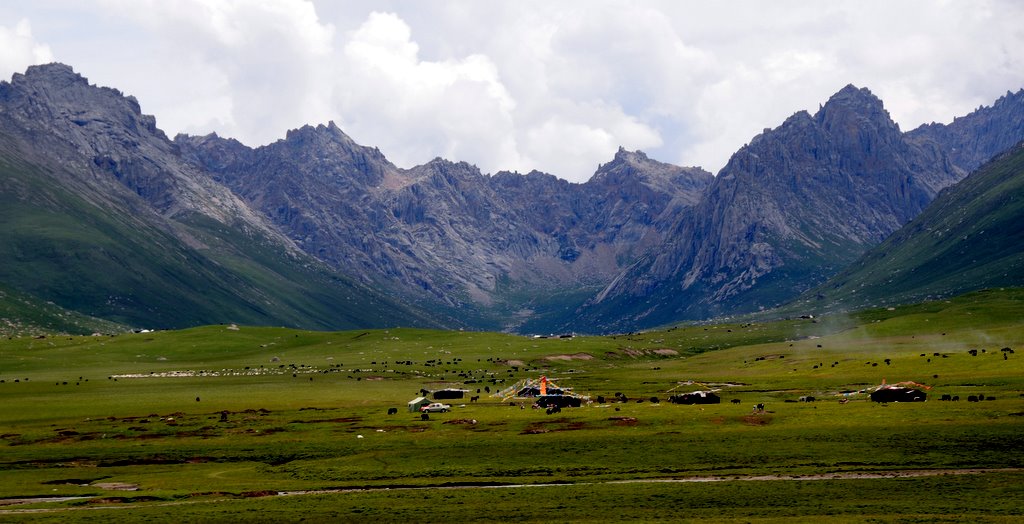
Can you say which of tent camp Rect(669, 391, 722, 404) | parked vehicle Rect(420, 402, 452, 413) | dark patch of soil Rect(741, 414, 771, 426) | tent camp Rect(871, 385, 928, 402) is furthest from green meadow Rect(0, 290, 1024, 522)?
tent camp Rect(669, 391, 722, 404)

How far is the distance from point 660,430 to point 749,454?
12697 millimetres

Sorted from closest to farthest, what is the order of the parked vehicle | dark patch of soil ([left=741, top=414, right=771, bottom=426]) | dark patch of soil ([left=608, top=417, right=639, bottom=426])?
dark patch of soil ([left=741, top=414, right=771, bottom=426]), dark patch of soil ([left=608, top=417, right=639, bottom=426]), the parked vehicle

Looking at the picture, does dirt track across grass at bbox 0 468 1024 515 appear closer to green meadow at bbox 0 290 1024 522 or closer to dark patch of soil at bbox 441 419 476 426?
green meadow at bbox 0 290 1024 522

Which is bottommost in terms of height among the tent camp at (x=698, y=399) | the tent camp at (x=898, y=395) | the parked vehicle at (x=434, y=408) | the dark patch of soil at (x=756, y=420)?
the dark patch of soil at (x=756, y=420)

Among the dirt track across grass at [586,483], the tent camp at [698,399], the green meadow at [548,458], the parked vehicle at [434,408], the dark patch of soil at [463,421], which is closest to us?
the green meadow at [548,458]

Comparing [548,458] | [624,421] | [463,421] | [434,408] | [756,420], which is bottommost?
[548,458]

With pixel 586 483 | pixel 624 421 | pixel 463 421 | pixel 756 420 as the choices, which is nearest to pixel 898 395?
pixel 756 420

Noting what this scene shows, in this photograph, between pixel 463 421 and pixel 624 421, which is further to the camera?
pixel 463 421

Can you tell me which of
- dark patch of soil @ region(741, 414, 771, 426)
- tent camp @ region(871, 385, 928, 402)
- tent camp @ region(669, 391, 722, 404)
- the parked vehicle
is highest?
the parked vehicle

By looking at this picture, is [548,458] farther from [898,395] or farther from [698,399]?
[898,395]

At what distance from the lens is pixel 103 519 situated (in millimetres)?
59594

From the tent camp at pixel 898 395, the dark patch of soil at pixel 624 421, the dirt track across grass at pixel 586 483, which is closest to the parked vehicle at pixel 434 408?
the dark patch of soil at pixel 624 421

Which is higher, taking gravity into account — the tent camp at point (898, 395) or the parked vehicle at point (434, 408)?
the parked vehicle at point (434, 408)

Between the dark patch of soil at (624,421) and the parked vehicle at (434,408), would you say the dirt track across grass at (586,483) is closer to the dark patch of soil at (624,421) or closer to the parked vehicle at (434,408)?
the dark patch of soil at (624,421)
